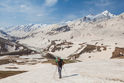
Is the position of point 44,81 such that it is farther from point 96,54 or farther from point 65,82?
point 96,54

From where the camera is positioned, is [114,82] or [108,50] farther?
[108,50]

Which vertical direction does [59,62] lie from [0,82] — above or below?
above

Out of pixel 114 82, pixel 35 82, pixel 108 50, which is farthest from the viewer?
pixel 108 50

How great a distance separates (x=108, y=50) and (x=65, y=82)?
137m

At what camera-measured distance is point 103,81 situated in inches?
834

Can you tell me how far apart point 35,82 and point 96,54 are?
133m

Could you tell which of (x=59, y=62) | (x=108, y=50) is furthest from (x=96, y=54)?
(x=59, y=62)

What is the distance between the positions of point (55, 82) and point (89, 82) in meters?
4.85

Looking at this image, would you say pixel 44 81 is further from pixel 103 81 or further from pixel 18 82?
pixel 103 81

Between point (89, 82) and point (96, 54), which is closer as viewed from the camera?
point (89, 82)

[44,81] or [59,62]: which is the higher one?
[59,62]

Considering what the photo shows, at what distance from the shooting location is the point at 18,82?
23.4 metres

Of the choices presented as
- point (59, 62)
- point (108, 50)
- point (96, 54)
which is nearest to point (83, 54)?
point (96, 54)

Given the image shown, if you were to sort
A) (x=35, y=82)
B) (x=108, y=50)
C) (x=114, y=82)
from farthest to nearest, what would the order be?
(x=108, y=50) < (x=35, y=82) < (x=114, y=82)
